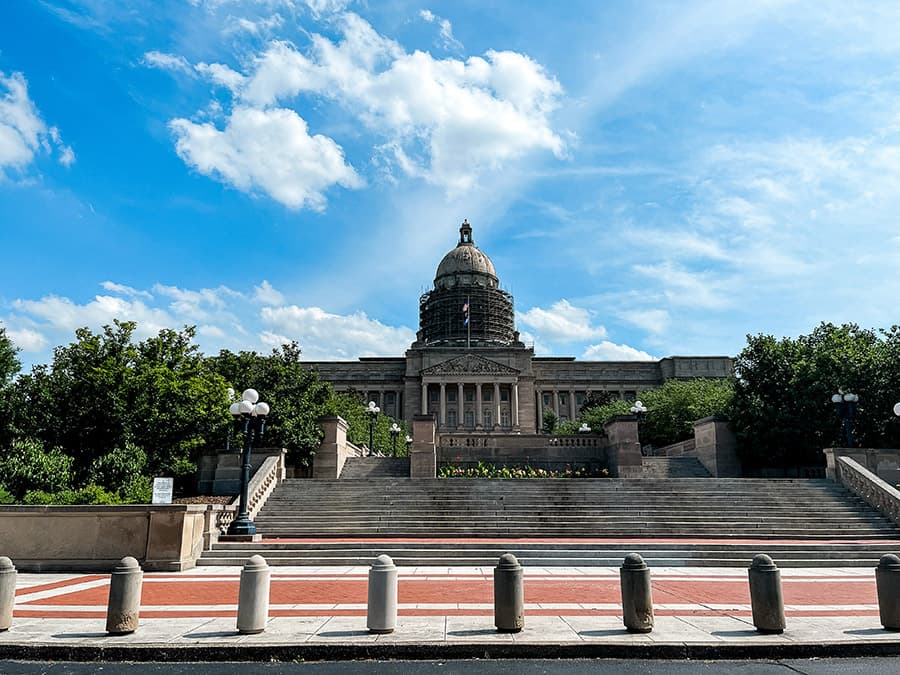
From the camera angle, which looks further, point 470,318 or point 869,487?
point 470,318

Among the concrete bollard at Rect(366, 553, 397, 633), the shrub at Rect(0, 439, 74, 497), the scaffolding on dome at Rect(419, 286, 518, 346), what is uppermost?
the scaffolding on dome at Rect(419, 286, 518, 346)

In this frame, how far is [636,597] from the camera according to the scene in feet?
26.8

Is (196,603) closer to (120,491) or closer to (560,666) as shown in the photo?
(560,666)

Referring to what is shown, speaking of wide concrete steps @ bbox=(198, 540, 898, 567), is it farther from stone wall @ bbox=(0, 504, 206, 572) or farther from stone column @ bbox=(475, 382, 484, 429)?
stone column @ bbox=(475, 382, 484, 429)

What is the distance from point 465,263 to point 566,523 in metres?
95.8

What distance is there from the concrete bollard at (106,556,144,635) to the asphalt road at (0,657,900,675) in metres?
0.63

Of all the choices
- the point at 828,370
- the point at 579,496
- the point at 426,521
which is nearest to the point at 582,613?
the point at 426,521

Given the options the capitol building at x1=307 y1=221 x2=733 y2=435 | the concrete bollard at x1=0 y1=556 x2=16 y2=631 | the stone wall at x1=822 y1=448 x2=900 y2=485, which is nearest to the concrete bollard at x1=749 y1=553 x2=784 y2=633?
the concrete bollard at x1=0 y1=556 x2=16 y2=631

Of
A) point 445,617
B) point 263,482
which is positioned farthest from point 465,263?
point 445,617

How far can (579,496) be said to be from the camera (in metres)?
22.3

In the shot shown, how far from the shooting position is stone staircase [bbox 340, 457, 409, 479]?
30984 millimetres

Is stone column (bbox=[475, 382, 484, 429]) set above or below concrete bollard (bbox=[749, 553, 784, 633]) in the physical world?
above

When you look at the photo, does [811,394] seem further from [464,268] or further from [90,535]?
[464,268]

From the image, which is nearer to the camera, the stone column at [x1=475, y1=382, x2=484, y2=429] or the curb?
the curb
